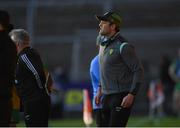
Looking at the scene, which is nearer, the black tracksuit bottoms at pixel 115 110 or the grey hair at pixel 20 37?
the black tracksuit bottoms at pixel 115 110

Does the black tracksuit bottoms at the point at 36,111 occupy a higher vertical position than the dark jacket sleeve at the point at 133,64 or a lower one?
lower

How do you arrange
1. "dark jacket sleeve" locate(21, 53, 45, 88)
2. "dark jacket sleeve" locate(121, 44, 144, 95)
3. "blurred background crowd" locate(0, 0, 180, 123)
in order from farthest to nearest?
"blurred background crowd" locate(0, 0, 180, 123) < "dark jacket sleeve" locate(21, 53, 45, 88) < "dark jacket sleeve" locate(121, 44, 144, 95)

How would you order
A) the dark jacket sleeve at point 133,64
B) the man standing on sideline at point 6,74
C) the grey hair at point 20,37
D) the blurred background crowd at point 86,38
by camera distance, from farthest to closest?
→ the blurred background crowd at point 86,38, the grey hair at point 20,37, the dark jacket sleeve at point 133,64, the man standing on sideline at point 6,74

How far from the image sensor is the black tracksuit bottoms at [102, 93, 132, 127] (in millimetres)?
9875

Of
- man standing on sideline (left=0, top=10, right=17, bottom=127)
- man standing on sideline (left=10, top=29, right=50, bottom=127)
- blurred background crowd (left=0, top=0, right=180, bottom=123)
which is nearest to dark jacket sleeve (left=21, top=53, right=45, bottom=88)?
man standing on sideline (left=10, top=29, right=50, bottom=127)

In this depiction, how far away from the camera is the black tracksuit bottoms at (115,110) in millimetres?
9875

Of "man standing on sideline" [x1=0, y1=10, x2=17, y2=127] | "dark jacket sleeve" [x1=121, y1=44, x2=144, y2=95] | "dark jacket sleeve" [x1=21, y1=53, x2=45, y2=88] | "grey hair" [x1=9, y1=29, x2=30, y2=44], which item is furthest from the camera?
"grey hair" [x1=9, y1=29, x2=30, y2=44]

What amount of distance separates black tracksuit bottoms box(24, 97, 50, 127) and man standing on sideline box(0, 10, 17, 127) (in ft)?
5.57

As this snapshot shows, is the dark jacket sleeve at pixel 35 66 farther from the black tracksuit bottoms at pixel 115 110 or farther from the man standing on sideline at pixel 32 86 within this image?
the black tracksuit bottoms at pixel 115 110

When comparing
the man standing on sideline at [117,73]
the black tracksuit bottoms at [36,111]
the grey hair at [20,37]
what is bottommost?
the black tracksuit bottoms at [36,111]

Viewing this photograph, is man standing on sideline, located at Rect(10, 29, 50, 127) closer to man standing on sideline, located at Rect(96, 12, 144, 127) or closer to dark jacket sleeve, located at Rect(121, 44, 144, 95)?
man standing on sideline, located at Rect(96, 12, 144, 127)

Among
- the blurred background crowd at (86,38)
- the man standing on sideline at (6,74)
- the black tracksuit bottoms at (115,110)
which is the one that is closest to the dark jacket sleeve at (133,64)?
the black tracksuit bottoms at (115,110)

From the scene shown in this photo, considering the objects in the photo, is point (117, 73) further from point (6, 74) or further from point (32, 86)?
point (6, 74)

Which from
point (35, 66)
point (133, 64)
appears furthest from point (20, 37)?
point (133, 64)
